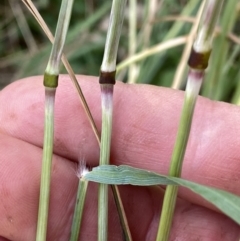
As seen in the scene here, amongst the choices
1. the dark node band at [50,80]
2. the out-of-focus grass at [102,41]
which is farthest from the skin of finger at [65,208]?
the out-of-focus grass at [102,41]

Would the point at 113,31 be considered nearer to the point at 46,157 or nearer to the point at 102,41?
the point at 46,157

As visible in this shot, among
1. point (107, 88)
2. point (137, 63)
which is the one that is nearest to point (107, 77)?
point (107, 88)

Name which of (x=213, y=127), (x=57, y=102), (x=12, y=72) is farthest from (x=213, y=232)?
(x=12, y=72)

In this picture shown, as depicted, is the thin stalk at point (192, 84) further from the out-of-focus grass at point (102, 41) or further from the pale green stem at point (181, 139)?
the out-of-focus grass at point (102, 41)

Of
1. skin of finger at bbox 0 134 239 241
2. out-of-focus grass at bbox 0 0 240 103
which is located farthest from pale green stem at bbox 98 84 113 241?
out-of-focus grass at bbox 0 0 240 103

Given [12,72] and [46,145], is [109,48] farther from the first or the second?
[12,72]

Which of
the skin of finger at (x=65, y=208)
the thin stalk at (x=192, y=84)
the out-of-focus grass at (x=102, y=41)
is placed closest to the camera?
the thin stalk at (x=192, y=84)
